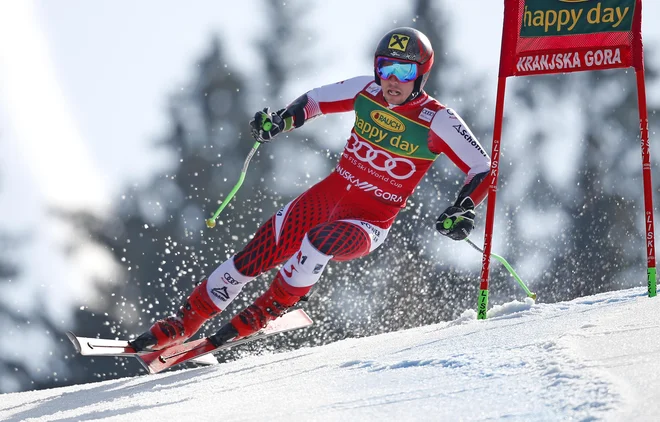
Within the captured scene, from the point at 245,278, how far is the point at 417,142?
136cm

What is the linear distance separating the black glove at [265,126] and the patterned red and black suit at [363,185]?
394 mm

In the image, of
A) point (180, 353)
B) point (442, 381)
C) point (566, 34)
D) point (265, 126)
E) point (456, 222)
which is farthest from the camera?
point (265, 126)

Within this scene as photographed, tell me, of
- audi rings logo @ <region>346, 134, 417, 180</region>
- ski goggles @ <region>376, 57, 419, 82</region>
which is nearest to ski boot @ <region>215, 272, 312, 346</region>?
audi rings logo @ <region>346, 134, 417, 180</region>

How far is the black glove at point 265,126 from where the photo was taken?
5.66m

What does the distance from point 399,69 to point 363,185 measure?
75 centimetres

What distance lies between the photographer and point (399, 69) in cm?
517

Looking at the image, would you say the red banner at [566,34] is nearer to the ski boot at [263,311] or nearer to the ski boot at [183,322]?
the ski boot at [263,311]

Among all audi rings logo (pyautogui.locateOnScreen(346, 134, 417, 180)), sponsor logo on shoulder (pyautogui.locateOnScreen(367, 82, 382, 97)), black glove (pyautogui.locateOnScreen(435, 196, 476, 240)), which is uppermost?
sponsor logo on shoulder (pyautogui.locateOnScreen(367, 82, 382, 97))

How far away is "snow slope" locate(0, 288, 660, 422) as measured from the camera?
2615 mm

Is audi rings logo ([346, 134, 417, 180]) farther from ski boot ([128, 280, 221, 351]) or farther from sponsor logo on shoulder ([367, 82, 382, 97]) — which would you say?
ski boot ([128, 280, 221, 351])

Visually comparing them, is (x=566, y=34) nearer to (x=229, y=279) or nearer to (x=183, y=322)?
(x=229, y=279)

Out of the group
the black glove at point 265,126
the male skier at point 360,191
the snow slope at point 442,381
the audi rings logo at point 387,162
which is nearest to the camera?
the snow slope at point 442,381

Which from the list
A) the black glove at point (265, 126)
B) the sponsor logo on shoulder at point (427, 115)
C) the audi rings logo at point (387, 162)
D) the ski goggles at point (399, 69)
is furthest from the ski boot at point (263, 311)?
the ski goggles at point (399, 69)

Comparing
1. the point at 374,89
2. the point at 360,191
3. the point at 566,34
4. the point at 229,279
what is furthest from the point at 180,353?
the point at 566,34
